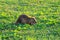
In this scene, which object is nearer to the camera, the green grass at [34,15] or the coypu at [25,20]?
the green grass at [34,15]

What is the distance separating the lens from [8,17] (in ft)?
44.8

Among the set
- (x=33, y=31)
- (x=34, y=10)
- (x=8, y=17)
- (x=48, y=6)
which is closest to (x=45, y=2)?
(x=48, y=6)

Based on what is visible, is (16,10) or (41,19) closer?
(41,19)

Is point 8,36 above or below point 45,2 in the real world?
above

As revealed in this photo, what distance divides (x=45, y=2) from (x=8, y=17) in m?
5.84

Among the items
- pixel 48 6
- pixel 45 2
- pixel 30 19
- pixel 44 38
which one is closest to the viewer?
pixel 44 38

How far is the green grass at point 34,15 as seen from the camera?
1037cm

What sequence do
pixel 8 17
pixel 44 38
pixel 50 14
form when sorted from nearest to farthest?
pixel 44 38, pixel 8 17, pixel 50 14

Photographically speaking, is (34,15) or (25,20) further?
(34,15)

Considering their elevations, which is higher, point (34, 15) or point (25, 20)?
point (25, 20)

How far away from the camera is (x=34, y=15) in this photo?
1450 centimetres

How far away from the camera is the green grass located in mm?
10367

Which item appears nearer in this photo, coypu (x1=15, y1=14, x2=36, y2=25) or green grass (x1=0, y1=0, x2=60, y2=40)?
green grass (x1=0, y1=0, x2=60, y2=40)

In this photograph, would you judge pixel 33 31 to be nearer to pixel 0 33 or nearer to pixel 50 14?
pixel 0 33
